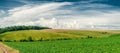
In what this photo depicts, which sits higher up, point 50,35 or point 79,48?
point 79,48

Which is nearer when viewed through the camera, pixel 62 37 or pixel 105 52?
pixel 105 52

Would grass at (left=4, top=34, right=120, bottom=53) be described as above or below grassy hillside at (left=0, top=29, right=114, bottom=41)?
above

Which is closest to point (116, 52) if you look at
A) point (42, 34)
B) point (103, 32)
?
point (42, 34)

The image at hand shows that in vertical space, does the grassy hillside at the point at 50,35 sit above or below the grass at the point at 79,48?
below

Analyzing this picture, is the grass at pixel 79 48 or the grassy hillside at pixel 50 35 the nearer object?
the grass at pixel 79 48

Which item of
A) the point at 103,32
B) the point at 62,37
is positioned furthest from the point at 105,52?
the point at 103,32

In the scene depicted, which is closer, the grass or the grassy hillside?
the grass

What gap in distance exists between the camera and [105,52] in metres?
35.0

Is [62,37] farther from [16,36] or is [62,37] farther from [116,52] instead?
[116,52]

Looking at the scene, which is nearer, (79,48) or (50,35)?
(79,48)

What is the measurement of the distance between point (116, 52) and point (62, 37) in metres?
88.2

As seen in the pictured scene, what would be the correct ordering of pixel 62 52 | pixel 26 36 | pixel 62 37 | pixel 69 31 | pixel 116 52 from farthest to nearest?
pixel 69 31 < pixel 26 36 < pixel 62 37 < pixel 62 52 < pixel 116 52

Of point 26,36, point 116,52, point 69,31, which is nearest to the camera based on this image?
point 116,52

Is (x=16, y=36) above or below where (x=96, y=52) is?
below
